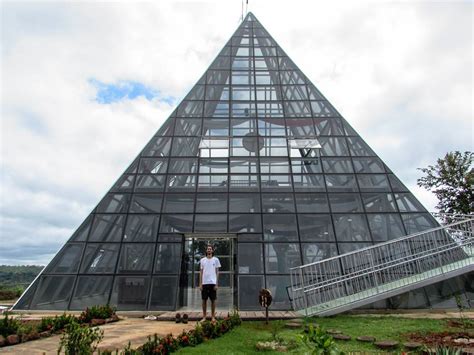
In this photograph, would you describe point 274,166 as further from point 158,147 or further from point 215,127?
point 158,147

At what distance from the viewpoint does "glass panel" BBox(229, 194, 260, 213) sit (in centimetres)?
1208

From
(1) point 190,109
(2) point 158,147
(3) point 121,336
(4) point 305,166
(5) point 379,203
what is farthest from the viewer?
(1) point 190,109

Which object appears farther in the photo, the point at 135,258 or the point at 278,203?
the point at 278,203

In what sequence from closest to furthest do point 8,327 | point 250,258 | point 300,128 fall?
1. point 8,327
2. point 250,258
3. point 300,128

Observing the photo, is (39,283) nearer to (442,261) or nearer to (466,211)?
(442,261)

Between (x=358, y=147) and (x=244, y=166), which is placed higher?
(x=358, y=147)

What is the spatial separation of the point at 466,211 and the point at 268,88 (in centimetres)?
1215

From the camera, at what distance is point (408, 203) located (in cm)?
1238

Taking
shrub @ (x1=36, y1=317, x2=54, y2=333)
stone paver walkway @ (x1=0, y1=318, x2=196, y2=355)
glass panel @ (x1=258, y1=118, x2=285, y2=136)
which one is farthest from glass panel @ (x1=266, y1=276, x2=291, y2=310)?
glass panel @ (x1=258, y1=118, x2=285, y2=136)

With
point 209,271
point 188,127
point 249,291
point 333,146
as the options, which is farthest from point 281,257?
point 188,127

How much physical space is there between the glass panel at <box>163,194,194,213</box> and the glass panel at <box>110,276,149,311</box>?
2.52 metres

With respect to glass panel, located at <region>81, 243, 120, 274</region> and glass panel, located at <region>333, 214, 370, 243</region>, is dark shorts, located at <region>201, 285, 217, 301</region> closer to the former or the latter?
glass panel, located at <region>81, 243, 120, 274</region>

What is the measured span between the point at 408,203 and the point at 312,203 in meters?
3.40

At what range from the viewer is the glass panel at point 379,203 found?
12188 millimetres
